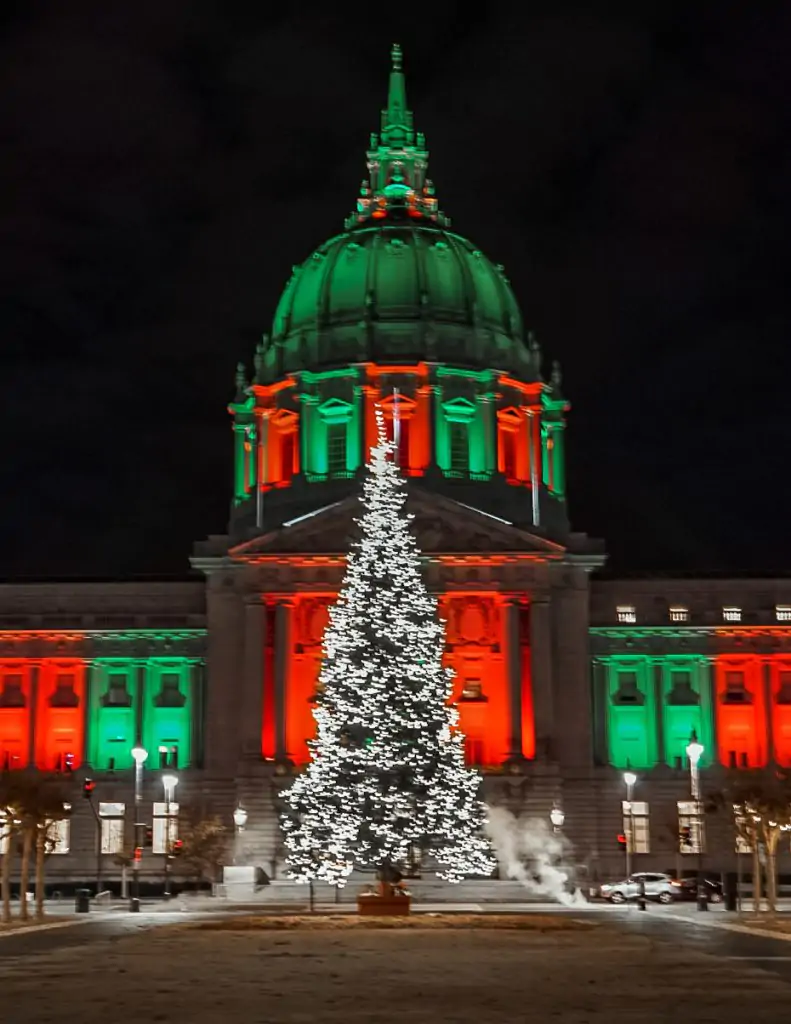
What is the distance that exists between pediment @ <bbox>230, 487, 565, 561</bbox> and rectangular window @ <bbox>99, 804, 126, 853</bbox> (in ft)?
57.3

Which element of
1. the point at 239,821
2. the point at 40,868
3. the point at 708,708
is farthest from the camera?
the point at 708,708

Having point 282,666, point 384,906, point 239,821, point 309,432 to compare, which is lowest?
point 384,906

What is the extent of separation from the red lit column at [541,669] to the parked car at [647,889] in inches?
879

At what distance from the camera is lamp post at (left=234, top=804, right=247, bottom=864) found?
92725mm

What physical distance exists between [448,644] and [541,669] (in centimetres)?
840

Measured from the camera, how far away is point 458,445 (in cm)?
12044

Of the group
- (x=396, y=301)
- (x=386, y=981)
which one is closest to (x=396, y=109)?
(x=396, y=301)

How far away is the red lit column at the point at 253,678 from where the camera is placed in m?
104

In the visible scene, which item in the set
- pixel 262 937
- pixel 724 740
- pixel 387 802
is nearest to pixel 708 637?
pixel 724 740

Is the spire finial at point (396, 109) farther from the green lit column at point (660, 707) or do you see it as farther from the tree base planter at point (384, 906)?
the tree base planter at point (384, 906)

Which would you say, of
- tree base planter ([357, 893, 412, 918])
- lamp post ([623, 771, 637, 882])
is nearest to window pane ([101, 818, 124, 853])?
lamp post ([623, 771, 637, 882])

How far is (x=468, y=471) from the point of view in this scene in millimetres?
117188

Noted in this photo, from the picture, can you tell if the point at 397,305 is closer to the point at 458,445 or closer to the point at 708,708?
the point at 458,445

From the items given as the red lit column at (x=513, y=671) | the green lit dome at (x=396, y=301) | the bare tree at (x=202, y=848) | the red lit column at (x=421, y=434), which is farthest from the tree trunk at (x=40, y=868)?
the green lit dome at (x=396, y=301)
